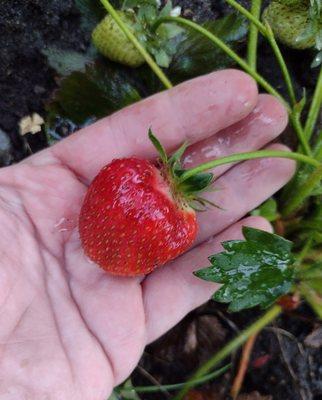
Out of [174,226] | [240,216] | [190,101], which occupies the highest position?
[190,101]

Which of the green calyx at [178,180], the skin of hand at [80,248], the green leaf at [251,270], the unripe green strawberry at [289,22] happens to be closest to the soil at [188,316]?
the unripe green strawberry at [289,22]

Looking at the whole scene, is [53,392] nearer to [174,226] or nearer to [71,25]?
[174,226]

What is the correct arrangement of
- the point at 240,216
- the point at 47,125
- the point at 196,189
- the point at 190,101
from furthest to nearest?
the point at 47,125 → the point at 240,216 → the point at 190,101 → the point at 196,189

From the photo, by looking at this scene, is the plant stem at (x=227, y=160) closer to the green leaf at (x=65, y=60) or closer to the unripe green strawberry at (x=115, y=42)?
the unripe green strawberry at (x=115, y=42)

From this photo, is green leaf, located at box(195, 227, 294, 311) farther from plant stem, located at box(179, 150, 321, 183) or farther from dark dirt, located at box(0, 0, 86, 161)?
dark dirt, located at box(0, 0, 86, 161)

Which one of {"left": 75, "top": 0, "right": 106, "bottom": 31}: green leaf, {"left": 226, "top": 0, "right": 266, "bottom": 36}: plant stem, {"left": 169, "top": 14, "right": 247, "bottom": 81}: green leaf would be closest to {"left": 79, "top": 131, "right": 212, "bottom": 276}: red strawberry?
{"left": 226, "top": 0, "right": 266, "bottom": 36}: plant stem

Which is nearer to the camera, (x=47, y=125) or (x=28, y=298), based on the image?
(x=28, y=298)

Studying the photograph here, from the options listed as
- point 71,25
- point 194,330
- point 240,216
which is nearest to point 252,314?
point 194,330
